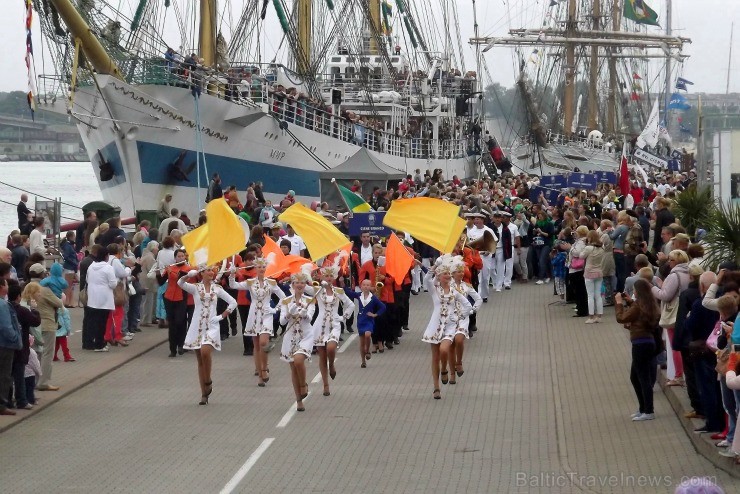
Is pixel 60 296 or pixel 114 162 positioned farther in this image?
pixel 114 162

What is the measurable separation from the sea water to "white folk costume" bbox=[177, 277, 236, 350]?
14.4 m

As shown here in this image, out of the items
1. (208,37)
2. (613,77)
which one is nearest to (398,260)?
(208,37)

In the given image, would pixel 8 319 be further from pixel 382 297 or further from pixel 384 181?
pixel 384 181

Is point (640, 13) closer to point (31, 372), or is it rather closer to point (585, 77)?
point (585, 77)

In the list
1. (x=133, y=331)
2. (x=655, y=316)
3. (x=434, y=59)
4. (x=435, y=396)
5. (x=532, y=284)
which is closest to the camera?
(x=655, y=316)

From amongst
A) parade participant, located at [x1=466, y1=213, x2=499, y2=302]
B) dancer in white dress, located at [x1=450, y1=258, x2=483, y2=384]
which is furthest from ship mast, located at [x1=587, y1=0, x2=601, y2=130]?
dancer in white dress, located at [x1=450, y1=258, x2=483, y2=384]

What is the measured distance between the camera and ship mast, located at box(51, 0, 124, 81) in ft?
114

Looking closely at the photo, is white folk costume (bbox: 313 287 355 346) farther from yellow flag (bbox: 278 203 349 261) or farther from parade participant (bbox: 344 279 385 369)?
parade participant (bbox: 344 279 385 369)

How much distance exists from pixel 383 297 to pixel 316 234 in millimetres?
2696

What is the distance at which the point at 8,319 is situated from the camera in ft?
44.5

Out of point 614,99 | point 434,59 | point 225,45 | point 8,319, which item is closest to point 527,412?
point 8,319

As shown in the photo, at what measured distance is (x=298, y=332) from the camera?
15.0 m

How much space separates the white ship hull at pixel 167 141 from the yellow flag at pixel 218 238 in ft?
75.8

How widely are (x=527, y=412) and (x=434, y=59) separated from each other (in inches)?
1824
